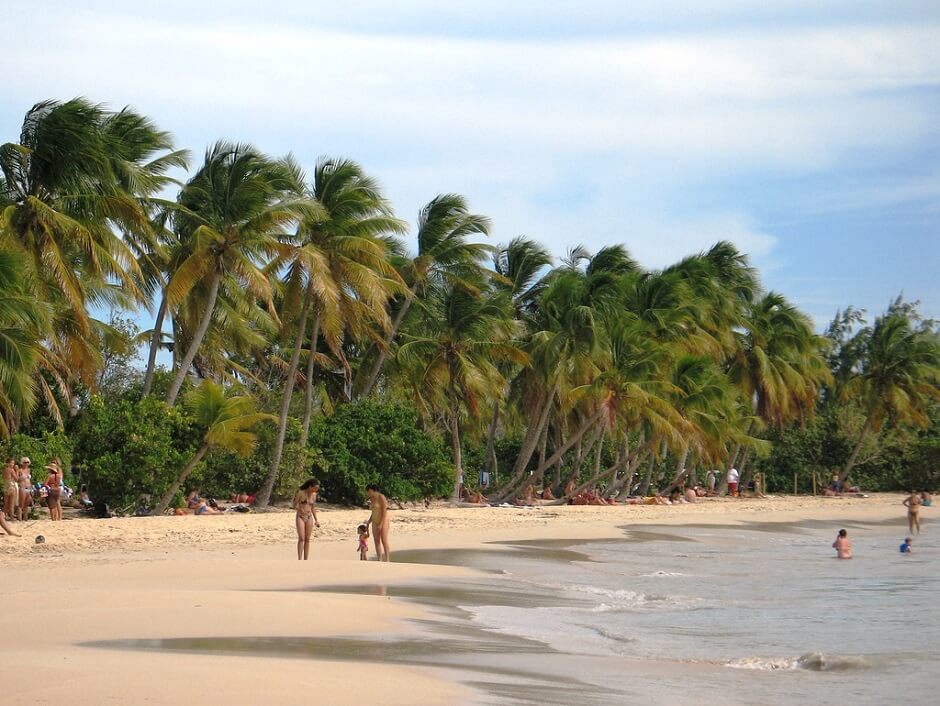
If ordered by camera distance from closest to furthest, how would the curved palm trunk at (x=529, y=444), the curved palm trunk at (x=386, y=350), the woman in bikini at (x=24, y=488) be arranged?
the woman in bikini at (x=24, y=488), the curved palm trunk at (x=386, y=350), the curved palm trunk at (x=529, y=444)

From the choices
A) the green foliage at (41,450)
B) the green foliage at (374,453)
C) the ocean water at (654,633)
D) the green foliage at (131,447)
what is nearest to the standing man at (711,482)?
the green foliage at (374,453)

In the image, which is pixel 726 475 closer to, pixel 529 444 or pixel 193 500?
pixel 529 444

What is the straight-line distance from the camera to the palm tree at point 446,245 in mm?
31328

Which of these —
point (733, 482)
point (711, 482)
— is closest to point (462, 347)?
point (733, 482)

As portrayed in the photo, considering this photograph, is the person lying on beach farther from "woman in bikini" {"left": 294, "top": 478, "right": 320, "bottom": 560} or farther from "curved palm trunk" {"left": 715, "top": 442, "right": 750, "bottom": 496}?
"woman in bikini" {"left": 294, "top": 478, "right": 320, "bottom": 560}

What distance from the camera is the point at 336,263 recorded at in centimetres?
2673

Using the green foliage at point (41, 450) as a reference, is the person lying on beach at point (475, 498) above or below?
below

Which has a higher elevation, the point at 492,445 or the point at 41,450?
the point at 492,445

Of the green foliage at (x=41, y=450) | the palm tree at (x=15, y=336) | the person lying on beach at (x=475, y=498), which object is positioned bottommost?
the person lying on beach at (x=475, y=498)

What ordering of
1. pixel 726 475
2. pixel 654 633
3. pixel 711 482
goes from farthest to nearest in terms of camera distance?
pixel 726 475
pixel 711 482
pixel 654 633

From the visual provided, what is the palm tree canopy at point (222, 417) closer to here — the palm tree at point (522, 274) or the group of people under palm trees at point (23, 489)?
the group of people under palm trees at point (23, 489)

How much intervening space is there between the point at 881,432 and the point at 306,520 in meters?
44.0

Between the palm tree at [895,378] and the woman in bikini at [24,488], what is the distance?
128ft

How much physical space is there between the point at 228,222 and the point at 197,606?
Answer: 1590 cm
